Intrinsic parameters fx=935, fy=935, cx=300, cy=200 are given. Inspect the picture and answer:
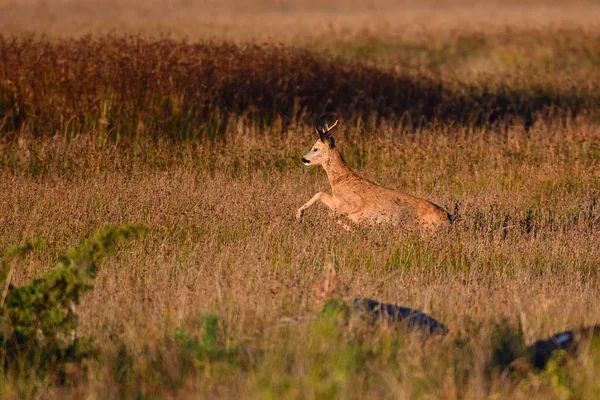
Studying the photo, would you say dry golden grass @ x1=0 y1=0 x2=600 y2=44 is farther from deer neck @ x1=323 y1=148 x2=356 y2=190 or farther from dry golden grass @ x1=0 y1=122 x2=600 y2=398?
deer neck @ x1=323 y1=148 x2=356 y2=190

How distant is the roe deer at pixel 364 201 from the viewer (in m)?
10.0

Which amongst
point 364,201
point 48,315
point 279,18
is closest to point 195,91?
point 364,201

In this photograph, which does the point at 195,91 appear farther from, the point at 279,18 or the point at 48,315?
the point at 279,18

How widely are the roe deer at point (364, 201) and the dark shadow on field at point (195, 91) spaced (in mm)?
3822

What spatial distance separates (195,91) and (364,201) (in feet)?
19.6

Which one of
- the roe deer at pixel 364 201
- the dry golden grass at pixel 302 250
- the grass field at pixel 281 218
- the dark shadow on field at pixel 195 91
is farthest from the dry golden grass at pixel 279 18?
the roe deer at pixel 364 201

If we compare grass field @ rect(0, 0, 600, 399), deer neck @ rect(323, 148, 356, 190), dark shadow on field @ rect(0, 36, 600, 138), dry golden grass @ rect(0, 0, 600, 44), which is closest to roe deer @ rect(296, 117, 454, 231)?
deer neck @ rect(323, 148, 356, 190)

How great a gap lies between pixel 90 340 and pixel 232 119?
32.1 feet

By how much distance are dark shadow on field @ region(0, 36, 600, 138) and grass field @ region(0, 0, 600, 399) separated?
50mm

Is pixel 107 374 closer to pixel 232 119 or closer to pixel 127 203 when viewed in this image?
pixel 127 203

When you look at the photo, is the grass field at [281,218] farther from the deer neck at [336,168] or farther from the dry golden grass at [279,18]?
the dry golden grass at [279,18]

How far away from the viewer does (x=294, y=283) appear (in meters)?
7.30

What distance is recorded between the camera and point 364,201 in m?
10.7

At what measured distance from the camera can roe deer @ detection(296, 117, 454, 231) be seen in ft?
32.9
